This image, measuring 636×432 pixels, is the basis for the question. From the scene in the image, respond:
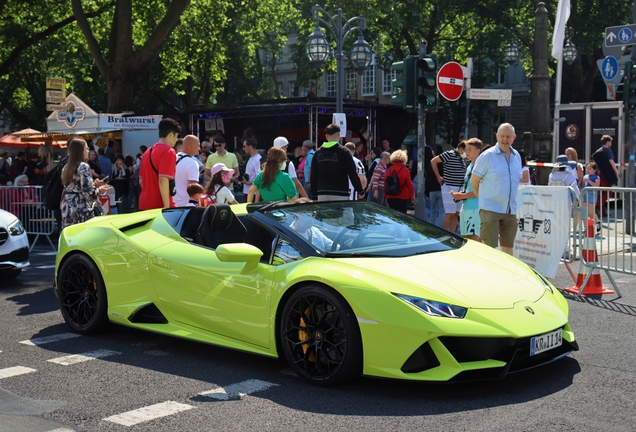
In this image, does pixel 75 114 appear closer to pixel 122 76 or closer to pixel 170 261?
pixel 122 76

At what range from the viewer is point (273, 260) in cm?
577

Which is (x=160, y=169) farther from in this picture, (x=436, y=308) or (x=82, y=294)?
(x=436, y=308)

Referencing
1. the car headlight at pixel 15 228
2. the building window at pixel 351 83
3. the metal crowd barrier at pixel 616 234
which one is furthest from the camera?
the building window at pixel 351 83

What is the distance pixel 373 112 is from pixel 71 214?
2024 centimetres

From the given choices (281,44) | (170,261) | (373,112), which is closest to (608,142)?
(373,112)

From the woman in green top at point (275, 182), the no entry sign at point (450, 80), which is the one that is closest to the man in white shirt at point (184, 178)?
the woman in green top at point (275, 182)

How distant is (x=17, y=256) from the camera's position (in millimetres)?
10297

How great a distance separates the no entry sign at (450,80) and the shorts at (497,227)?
4777 mm

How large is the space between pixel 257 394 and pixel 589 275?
16.4ft

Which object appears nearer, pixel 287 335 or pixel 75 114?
pixel 287 335

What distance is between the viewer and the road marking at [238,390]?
17.2 feet

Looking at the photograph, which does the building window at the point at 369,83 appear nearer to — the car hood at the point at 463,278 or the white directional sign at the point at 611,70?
the white directional sign at the point at 611,70

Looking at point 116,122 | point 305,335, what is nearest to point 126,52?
point 116,122

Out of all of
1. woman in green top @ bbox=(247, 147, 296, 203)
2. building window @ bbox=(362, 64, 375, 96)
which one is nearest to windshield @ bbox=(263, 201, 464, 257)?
woman in green top @ bbox=(247, 147, 296, 203)
